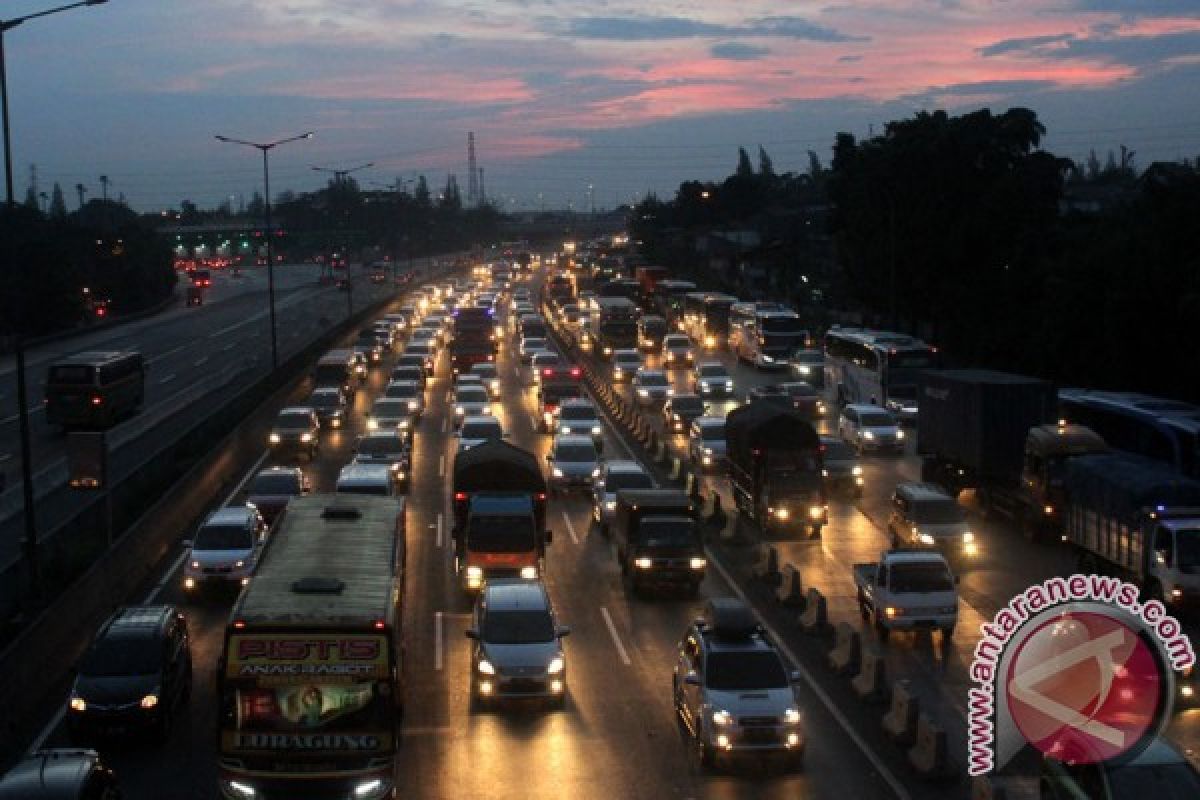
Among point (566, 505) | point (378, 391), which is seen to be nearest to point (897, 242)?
point (378, 391)

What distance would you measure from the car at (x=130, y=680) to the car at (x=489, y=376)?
41.8 m

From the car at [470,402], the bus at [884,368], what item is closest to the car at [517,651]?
the car at [470,402]

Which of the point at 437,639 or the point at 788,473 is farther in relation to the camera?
the point at 788,473

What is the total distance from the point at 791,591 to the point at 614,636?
3714mm

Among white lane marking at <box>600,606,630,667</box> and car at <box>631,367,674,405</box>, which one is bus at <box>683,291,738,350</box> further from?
white lane marking at <box>600,606,630,667</box>

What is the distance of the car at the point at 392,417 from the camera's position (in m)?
50.9

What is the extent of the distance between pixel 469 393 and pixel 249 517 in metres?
26.6

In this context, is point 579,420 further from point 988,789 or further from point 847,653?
point 988,789

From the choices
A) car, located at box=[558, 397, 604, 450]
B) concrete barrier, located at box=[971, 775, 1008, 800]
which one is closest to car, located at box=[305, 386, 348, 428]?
car, located at box=[558, 397, 604, 450]

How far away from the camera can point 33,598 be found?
26391 mm

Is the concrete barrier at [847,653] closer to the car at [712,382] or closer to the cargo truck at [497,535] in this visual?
the cargo truck at [497,535]

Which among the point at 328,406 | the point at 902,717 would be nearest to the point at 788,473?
the point at 902,717

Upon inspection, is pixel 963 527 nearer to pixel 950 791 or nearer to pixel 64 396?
pixel 950 791

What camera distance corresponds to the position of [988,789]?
16.5 meters
